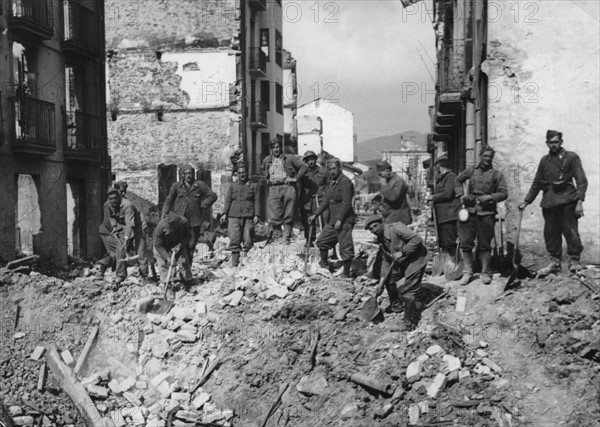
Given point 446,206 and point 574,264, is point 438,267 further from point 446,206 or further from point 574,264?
point 574,264

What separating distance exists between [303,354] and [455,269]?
2.99 meters

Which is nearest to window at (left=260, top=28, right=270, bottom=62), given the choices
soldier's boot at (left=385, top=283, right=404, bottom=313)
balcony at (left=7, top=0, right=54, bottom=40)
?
balcony at (left=7, top=0, right=54, bottom=40)

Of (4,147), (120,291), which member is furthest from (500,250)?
(4,147)

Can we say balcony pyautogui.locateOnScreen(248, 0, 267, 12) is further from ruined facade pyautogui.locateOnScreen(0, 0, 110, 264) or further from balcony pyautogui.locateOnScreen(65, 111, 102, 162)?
balcony pyautogui.locateOnScreen(65, 111, 102, 162)

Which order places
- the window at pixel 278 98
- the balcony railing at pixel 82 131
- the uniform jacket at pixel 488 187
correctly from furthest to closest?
the window at pixel 278 98
the balcony railing at pixel 82 131
the uniform jacket at pixel 488 187

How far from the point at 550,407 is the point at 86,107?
14.6 m

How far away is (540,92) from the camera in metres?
13.0

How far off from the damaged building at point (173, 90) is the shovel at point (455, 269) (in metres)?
15.0

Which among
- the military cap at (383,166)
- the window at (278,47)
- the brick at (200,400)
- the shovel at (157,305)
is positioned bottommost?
the brick at (200,400)

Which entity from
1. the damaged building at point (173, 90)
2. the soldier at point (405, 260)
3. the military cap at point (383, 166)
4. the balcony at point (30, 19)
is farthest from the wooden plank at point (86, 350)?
the damaged building at point (173, 90)

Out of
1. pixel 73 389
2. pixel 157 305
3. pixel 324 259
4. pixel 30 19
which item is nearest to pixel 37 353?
pixel 73 389

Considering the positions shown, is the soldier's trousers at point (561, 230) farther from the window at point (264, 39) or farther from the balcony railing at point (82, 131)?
the window at point (264, 39)

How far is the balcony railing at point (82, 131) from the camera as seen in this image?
19.3 metres

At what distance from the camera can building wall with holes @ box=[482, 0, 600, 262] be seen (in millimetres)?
12836
